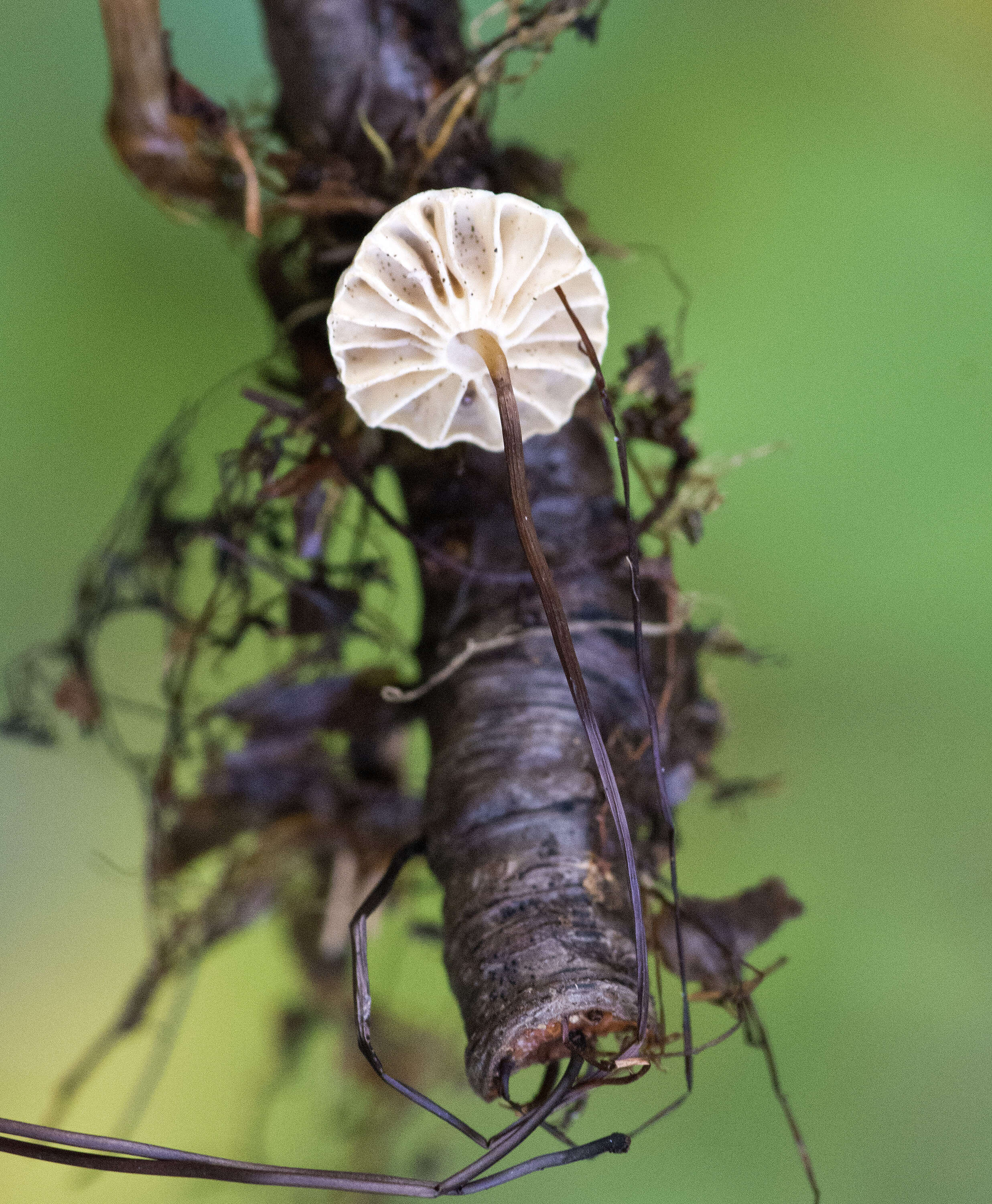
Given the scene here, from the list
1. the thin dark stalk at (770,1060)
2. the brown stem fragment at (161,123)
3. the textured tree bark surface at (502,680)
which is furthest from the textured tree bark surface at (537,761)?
the brown stem fragment at (161,123)

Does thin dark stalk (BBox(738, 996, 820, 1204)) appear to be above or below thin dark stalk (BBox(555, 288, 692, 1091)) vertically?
below

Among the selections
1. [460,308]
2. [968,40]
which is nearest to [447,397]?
[460,308]

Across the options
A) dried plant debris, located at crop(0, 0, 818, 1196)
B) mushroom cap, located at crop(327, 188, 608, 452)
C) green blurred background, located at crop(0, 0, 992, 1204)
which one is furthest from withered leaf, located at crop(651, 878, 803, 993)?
mushroom cap, located at crop(327, 188, 608, 452)

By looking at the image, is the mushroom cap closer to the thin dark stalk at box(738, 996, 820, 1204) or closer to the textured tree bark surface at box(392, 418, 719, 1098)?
the textured tree bark surface at box(392, 418, 719, 1098)

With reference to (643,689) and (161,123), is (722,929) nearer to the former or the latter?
Answer: (643,689)

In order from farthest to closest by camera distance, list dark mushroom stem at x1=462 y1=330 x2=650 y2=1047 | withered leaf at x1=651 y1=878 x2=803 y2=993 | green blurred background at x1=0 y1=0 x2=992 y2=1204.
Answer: green blurred background at x1=0 y1=0 x2=992 y2=1204, withered leaf at x1=651 y1=878 x2=803 y2=993, dark mushroom stem at x1=462 y1=330 x2=650 y2=1047

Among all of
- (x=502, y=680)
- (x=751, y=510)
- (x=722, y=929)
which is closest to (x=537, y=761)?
(x=502, y=680)
